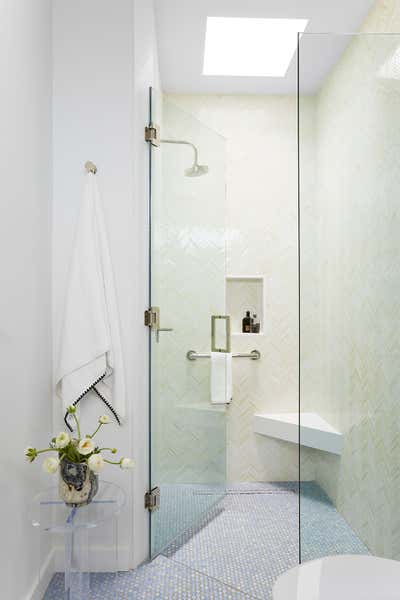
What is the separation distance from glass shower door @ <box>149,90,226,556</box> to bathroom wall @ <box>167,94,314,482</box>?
2.29ft

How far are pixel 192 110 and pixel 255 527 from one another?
2.67 m

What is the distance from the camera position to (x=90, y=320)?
6.85 feet

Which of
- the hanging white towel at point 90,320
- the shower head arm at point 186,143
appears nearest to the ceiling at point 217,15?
the shower head arm at point 186,143

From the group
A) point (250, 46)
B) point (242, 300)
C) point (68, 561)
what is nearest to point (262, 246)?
point (242, 300)

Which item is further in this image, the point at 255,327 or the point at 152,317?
the point at 255,327

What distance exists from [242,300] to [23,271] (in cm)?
200

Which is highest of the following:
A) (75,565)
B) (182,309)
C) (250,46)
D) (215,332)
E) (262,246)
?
(250,46)

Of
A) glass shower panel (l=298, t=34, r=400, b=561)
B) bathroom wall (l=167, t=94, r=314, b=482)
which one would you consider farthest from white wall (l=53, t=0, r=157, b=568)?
bathroom wall (l=167, t=94, r=314, b=482)

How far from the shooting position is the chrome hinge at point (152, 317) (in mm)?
2324

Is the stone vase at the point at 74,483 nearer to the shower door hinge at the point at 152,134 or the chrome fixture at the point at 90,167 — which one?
the chrome fixture at the point at 90,167

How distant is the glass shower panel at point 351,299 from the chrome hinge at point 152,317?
716 mm

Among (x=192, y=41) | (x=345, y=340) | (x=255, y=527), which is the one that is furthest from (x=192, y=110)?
(x=255, y=527)

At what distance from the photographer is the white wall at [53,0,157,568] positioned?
7.13 feet

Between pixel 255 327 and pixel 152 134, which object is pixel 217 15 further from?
pixel 255 327
